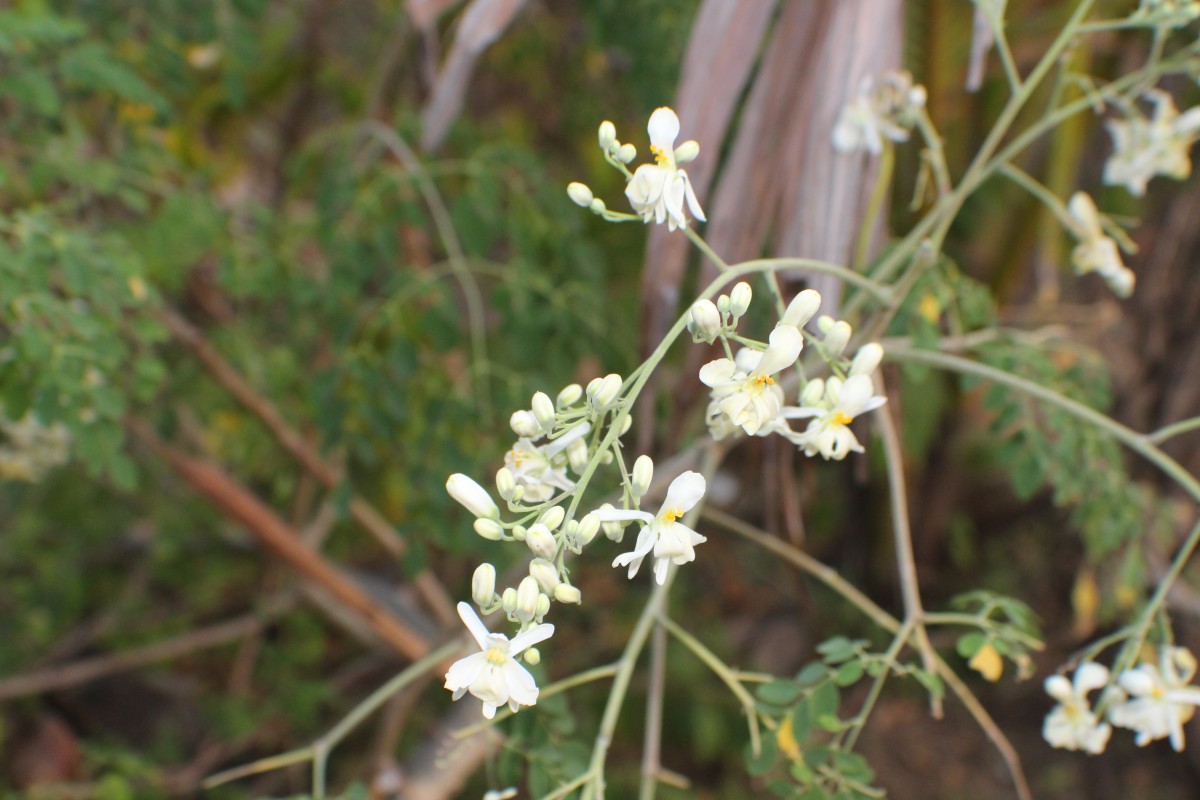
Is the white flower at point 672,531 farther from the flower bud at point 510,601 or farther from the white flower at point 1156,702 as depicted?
the white flower at point 1156,702

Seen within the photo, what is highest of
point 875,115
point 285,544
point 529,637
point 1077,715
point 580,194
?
point 875,115

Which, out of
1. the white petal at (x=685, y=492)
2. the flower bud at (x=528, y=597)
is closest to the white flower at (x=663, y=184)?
the white petal at (x=685, y=492)

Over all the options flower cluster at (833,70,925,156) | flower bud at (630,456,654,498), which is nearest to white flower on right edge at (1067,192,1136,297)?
flower cluster at (833,70,925,156)

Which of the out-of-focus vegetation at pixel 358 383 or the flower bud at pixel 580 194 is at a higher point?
the flower bud at pixel 580 194

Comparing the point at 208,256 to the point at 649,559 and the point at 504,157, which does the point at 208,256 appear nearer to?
the point at 504,157

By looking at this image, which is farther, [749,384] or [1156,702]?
[1156,702]

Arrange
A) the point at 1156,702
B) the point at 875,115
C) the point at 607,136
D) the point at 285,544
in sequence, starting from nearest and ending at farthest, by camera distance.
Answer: the point at 607,136
the point at 1156,702
the point at 875,115
the point at 285,544

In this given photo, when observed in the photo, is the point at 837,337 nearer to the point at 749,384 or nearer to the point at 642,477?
the point at 749,384

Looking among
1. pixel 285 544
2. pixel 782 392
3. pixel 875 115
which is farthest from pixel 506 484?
pixel 285 544
